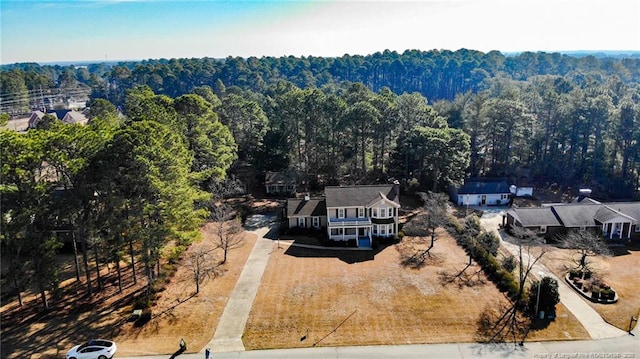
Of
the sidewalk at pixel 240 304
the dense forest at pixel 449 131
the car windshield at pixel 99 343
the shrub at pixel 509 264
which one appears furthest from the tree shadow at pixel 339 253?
the car windshield at pixel 99 343

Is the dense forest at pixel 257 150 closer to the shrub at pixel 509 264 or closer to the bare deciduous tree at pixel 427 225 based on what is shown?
the bare deciduous tree at pixel 427 225

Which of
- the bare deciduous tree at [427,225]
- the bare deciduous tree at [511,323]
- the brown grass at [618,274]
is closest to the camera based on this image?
the bare deciduous tree at [511,323]

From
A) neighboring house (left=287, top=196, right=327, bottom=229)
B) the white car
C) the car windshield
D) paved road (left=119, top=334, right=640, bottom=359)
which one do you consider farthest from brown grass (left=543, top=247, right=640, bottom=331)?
the car windshield

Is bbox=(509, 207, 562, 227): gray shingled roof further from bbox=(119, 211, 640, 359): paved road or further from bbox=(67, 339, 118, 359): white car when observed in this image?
bbox=(67, 339, 118, 359): white car

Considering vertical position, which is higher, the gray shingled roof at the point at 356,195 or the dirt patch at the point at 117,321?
the gray shingled roof at the point at 356,195

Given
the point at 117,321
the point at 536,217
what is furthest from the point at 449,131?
the point at 117,321

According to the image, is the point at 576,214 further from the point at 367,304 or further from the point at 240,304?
the point at 240,304
